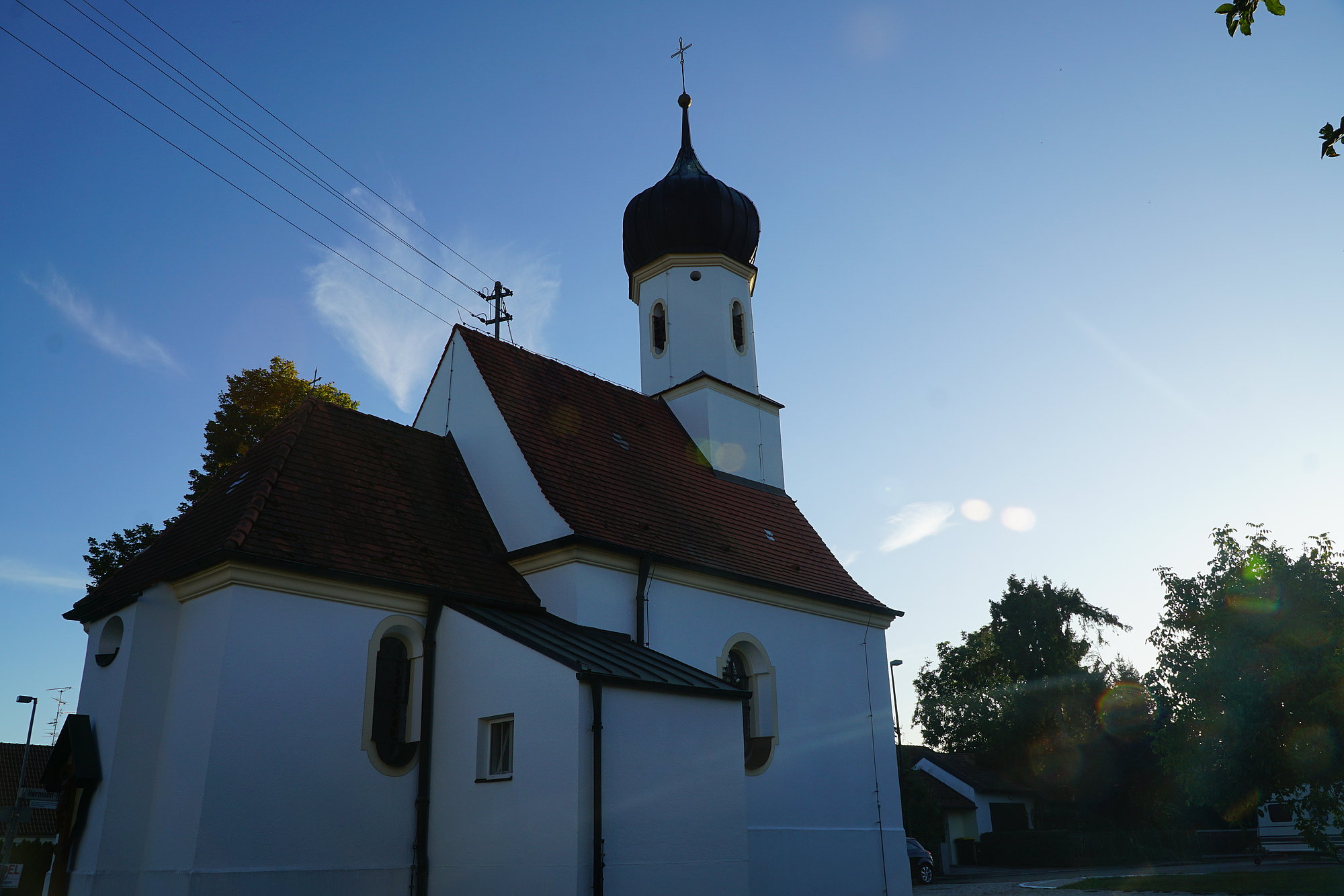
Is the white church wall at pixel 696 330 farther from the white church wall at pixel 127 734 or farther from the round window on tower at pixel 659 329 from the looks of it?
the white church wall at pixel 127 734

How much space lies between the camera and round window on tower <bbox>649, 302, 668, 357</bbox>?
21.2 metres

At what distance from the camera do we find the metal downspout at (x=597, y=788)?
9.96m

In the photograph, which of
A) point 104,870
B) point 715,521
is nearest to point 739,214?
point 715,521

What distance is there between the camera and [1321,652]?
62.3ft

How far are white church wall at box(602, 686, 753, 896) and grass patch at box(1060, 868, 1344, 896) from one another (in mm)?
12152

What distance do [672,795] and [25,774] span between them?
3286cm

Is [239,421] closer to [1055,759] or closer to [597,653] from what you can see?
[597,653]

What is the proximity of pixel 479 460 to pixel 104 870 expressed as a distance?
24.7 feet

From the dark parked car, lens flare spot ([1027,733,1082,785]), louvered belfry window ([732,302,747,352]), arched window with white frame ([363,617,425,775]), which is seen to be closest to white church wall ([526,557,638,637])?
arched window with white frame ([363,617,425,775])

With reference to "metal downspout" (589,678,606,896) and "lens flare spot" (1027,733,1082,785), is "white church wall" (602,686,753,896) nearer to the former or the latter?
"metal downspout" (589,678,606,896)

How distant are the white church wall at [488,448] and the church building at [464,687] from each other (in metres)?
0.05

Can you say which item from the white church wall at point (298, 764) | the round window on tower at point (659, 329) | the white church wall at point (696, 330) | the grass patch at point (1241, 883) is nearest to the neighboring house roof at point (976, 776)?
the grass patch at point (1241, 883)

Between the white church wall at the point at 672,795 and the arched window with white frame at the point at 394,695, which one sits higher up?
the arched window with white frame at the point at 394,695

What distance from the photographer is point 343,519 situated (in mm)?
12602
